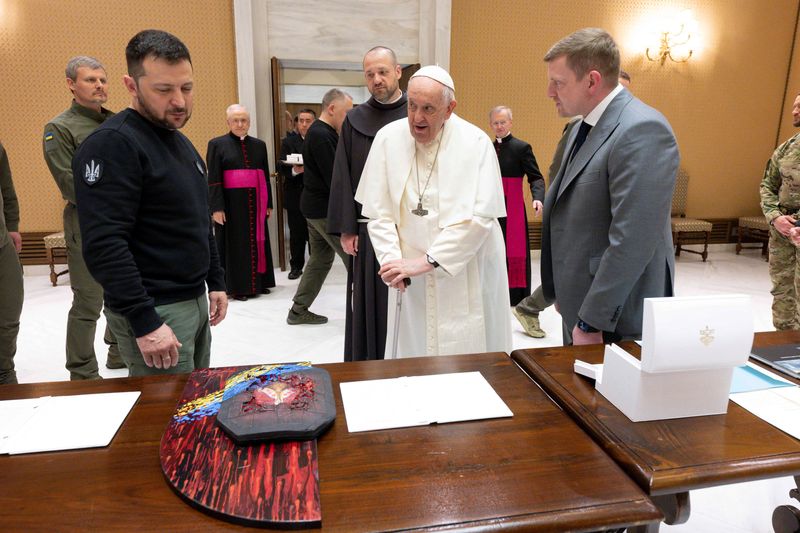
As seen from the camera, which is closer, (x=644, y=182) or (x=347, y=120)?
(x=644, y=182)

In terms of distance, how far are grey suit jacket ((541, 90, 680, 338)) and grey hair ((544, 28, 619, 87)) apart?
0.31ft

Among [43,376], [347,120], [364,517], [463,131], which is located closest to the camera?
[364,517]

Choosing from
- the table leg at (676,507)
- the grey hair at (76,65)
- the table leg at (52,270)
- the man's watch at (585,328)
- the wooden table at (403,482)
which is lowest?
the table leg at (52,270)

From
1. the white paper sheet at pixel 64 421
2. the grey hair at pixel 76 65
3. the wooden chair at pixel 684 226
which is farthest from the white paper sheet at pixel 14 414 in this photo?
the wooden chair at pixel 684 226

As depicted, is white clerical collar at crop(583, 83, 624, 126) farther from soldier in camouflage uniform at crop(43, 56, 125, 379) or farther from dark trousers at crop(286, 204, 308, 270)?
dark trousers at crop(286, 204, 308, 270)

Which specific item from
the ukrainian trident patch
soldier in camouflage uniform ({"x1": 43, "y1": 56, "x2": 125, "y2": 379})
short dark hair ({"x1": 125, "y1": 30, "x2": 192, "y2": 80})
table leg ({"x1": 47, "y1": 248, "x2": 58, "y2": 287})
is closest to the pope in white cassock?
short dark hair ({"x1": 125, "y1": 30, "x2": 192, "y2": 80})

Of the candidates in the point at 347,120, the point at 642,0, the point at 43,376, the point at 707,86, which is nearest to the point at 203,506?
the point at 347,120

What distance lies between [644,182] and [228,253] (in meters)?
4.06

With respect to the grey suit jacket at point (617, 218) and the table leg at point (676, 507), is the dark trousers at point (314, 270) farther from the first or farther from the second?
the table leg at point (676, 507)

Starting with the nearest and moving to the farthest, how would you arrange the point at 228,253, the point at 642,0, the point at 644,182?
the point at 644,182
the point at 228,253
the point at 642,0

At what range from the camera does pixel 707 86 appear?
718cm

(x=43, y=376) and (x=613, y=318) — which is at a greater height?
(x=613, y=318)

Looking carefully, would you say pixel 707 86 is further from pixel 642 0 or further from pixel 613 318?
pixel 613 318

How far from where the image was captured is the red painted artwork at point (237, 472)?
89 centimetres
